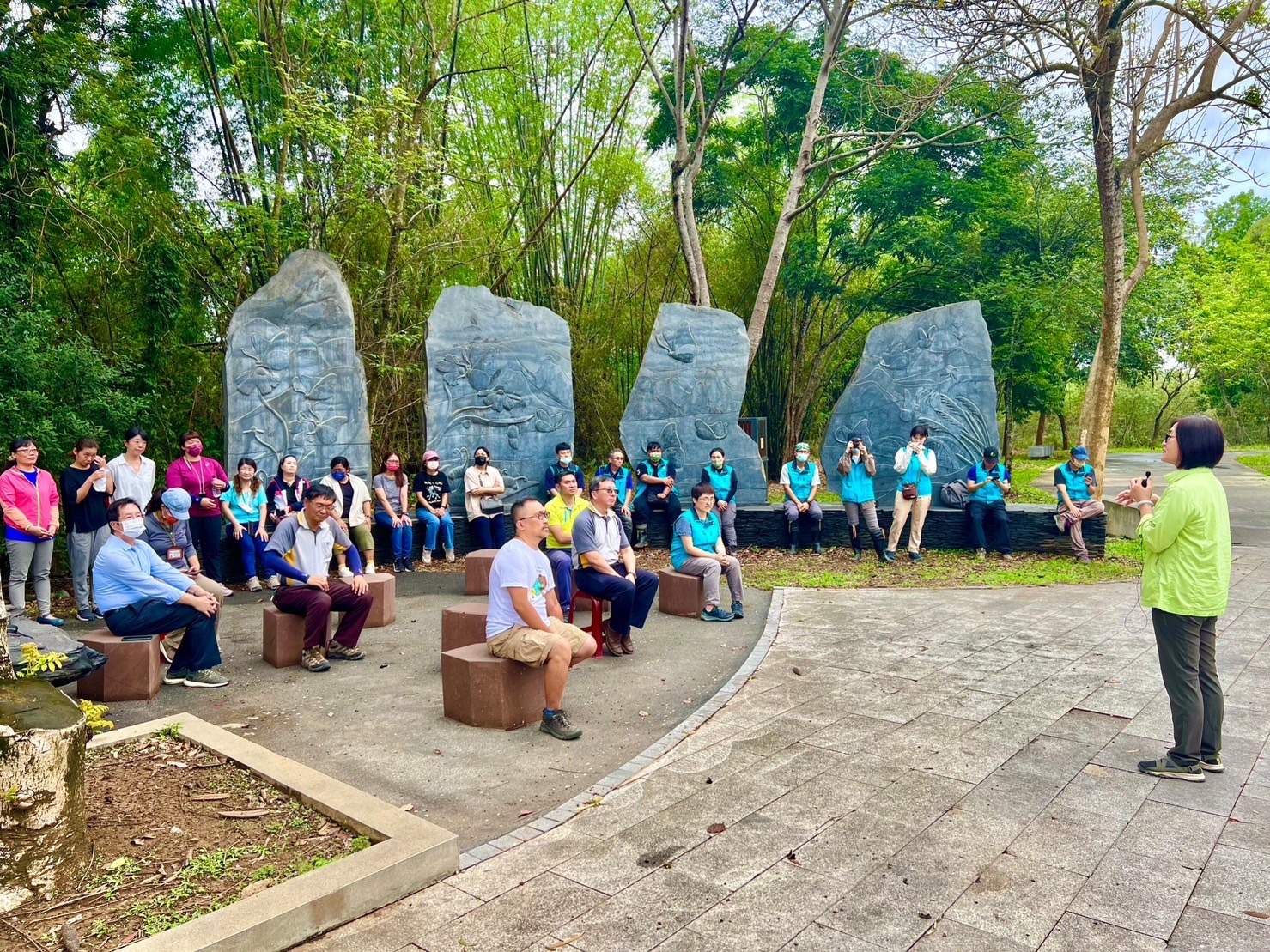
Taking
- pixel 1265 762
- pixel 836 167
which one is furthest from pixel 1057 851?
pixel 836 167

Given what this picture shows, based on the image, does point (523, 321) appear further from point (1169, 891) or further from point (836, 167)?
point (1169, 891)

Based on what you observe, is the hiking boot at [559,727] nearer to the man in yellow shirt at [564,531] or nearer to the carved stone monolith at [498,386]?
the man in yellow shirt at [564,531]

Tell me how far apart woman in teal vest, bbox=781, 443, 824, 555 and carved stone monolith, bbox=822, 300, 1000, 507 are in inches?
31.2

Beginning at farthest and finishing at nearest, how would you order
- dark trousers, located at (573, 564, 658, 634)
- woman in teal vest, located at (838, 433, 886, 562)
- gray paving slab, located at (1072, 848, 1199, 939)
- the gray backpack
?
the gray backpack
woman in teal vest, located at (838, 433, 886, 562)
dark trousers, located at (573, 564, 658, 634)
gray paving slab, located at (1072, 848, 1199, 939)

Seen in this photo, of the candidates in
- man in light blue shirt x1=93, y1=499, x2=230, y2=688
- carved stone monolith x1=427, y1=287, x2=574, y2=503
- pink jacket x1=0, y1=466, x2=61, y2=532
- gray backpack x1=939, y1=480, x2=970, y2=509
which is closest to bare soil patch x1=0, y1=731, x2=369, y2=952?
man in light blue shirt x1=93, y1=499, x2=230, y2=688

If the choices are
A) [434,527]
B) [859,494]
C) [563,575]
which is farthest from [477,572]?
[859,494]

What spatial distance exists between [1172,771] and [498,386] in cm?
753

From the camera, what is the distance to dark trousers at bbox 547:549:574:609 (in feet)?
18.9

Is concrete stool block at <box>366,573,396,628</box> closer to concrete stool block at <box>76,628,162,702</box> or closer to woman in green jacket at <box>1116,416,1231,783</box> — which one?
concrete stool block at <box>76,628,162,702</box>

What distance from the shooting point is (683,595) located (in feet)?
22.2

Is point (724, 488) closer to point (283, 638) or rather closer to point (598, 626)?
point (598, 626)

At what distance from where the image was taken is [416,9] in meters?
10.5

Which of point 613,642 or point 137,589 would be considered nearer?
point 137,589

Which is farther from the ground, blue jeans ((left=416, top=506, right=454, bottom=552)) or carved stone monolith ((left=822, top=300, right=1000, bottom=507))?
carved stone monolith ((left=822, top=300, right=1000, bottom=507))
